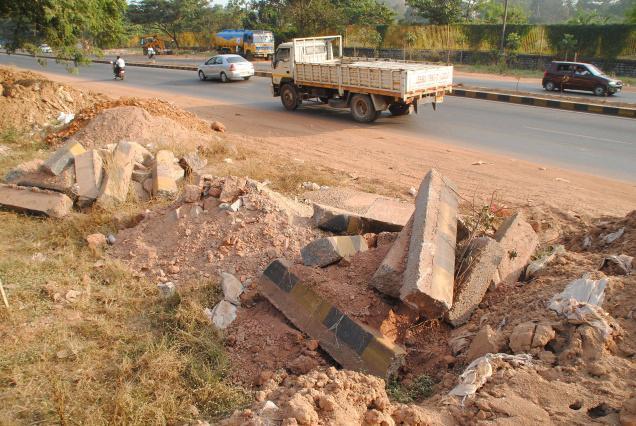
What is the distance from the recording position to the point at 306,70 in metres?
15.2

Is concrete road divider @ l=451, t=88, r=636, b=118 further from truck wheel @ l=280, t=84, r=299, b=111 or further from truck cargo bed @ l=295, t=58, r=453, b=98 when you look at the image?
truck wheel @ l=280, t=84, r=299, b=111

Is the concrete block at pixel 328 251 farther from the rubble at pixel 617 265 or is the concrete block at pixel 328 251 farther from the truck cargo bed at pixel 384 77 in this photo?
the truck cargo bed at pixel 384 77

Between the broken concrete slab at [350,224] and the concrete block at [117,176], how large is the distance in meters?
3.37

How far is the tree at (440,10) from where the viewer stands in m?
41.4

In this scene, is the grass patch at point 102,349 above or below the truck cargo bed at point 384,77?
below

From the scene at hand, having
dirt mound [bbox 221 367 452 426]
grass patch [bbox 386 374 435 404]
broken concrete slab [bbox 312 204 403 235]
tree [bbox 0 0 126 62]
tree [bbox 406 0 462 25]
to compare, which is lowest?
grass patch [bbox 386 374 435 404]

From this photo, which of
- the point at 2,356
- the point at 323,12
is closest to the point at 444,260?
the point at 2,356

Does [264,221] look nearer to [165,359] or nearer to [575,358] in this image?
[165,359]

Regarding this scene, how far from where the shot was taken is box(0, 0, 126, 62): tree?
14.1 m

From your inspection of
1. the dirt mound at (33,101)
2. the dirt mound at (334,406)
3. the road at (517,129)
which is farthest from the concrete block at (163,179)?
the dirt mound at (33,101)

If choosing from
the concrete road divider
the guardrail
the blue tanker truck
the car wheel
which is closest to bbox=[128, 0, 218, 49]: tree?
the blue tanker truck

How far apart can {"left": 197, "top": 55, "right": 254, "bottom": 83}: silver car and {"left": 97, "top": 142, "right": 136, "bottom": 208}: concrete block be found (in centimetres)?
1633

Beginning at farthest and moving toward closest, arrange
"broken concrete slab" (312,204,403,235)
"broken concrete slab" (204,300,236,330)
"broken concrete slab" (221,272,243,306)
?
"broken concrete slab" (312,204,403,235), "broken concrete slab" (221,272,243,306), "broken concrete slab" (204,300,236,330)

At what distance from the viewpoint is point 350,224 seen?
6.17 m
